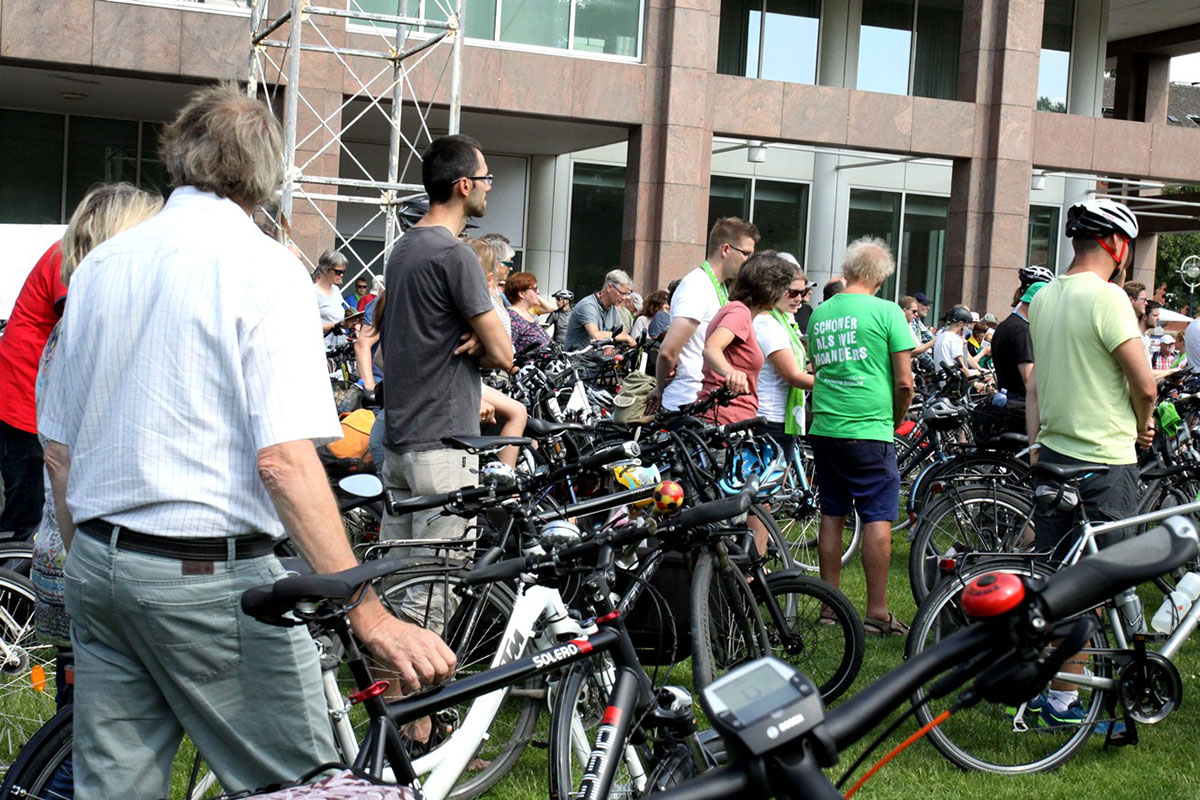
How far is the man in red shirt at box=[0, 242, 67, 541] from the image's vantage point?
5.04 metres

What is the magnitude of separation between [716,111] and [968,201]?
4920mm

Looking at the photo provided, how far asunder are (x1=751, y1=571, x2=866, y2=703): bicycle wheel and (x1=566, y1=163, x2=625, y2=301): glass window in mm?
21139

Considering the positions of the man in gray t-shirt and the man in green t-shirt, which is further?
the man in green t-shirt

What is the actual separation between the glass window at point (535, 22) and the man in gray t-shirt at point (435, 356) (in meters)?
16.7

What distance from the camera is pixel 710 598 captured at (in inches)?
192

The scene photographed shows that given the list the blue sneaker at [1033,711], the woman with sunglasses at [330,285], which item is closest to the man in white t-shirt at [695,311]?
the blue sneaker at [1033,711]

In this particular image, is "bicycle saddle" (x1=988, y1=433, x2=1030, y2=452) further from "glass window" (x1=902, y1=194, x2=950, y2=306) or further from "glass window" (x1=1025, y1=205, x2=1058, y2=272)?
"glass window" (x1=1025, y1=205, x2=1058, y2=272)

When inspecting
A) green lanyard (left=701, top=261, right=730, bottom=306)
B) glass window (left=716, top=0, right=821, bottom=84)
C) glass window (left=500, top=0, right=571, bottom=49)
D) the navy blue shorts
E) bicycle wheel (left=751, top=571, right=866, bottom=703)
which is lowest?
bicycle wheel (left=751, top=571, right=866, bottom=703)

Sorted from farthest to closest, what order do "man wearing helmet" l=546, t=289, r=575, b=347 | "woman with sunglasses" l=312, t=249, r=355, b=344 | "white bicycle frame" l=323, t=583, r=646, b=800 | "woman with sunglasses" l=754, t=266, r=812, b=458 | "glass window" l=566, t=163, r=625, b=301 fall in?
"glass window" l=566, t=163, r=625, b=301 < "man wearing helmet" l=546, t=289, r=575, b=347 < "woman with sunglasses" l=312, t=249, r=355, b=344 < "woman with sunglasses" l=754, t=266, r=812, b=458 < "white bicycle frame" l=323, t=583, r=646, b=800

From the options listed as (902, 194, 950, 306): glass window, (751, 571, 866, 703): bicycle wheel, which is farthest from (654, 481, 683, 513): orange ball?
(902, 194, 950, 306): glass window

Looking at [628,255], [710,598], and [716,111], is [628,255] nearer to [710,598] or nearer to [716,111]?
[716,111]

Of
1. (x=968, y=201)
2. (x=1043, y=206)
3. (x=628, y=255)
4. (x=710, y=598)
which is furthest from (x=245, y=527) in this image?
(x=1043, y=206)

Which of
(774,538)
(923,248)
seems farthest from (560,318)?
(923,248)

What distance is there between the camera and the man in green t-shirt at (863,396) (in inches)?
260
